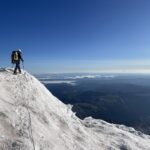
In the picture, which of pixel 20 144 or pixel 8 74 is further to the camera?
pixel 8 74

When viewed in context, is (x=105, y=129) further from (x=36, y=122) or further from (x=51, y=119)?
(x=36, y=122)

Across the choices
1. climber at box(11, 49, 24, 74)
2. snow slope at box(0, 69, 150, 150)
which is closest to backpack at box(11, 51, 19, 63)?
climber at box(11, 49, 24, 74)

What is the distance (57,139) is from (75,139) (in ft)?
12.8

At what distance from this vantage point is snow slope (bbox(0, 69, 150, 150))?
94.1 ft

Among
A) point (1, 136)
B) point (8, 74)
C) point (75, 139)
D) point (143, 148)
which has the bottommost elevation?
point (143, 148)

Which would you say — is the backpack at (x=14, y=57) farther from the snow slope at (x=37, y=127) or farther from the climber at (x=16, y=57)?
the snow slope at (x=37, y=127)

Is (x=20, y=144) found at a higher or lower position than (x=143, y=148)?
higher

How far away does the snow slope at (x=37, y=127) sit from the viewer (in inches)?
1129

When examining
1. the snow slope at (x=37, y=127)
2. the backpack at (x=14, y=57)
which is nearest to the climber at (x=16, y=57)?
the backpack at (x=14, y=57)

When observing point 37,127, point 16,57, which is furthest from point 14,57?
point 37,127

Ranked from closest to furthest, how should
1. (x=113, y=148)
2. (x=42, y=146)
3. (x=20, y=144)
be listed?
(x=20, y=144) < (x=42, y=146) < (x=113, y=148)

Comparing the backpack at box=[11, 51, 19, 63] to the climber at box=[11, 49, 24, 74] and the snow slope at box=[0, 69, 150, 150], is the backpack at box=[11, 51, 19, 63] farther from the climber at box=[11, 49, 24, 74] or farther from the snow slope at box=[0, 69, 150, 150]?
the snow slope at box=[0, 69, 150, 150]

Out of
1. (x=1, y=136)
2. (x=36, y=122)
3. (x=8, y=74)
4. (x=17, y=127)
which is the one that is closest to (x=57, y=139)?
(x=36, y=122)

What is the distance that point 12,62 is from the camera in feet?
140
